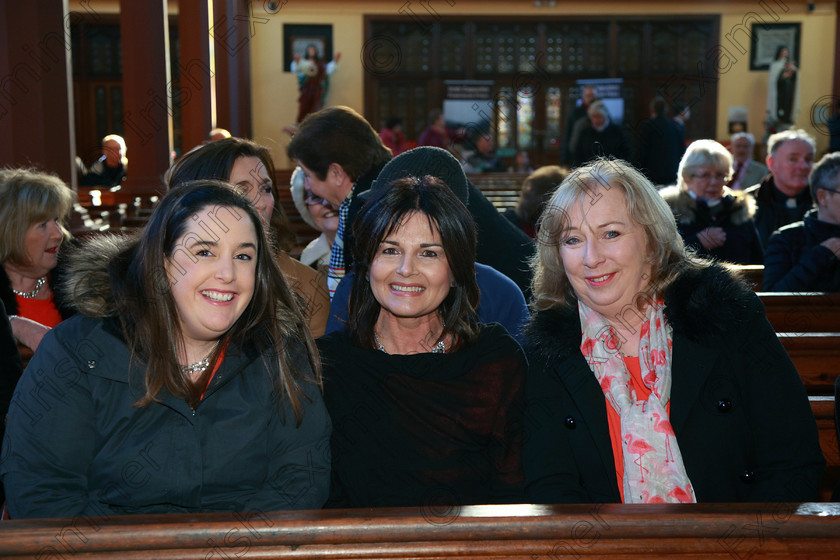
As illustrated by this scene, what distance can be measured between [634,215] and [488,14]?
15229 mm

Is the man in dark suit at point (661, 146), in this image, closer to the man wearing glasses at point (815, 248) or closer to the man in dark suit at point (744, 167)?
the man in dark suit at point (744, 167)

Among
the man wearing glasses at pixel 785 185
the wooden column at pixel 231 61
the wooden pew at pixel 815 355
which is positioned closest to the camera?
the wooden pew at pixel 815 355

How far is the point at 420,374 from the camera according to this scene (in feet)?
6.93

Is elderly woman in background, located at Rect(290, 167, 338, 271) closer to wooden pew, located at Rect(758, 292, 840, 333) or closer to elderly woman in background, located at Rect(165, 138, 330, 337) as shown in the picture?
elderly woman in background, located at Rect(165, 138, 330, 337)

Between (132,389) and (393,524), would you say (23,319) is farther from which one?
(393,524)

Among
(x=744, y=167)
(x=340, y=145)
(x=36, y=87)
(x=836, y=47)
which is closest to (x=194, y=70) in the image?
(x=36, y=87)

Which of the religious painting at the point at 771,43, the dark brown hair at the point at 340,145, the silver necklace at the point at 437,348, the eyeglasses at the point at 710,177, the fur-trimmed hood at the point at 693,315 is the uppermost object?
the religious painting at the point at 771,43

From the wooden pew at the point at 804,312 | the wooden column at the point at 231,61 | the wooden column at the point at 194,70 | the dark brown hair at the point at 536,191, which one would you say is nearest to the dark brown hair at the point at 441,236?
the wooden pew at the point at 804,312

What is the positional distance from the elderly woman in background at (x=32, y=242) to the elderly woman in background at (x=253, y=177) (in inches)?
28.2

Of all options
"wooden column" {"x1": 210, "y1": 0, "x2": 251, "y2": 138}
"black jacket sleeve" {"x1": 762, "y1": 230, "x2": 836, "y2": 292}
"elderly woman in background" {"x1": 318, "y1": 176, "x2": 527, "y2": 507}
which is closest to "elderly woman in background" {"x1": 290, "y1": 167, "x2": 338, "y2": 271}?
"elderly woman in background" {"x1": 318, "y1": 176, "x2": 527, "y2": 507}

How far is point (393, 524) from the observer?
1.46 meters

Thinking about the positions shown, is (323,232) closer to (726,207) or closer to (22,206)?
(22,206)

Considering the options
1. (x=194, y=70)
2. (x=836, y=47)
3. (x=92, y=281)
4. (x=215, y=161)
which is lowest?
(x=92, y=281)

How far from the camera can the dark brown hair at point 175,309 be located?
1.90 m
